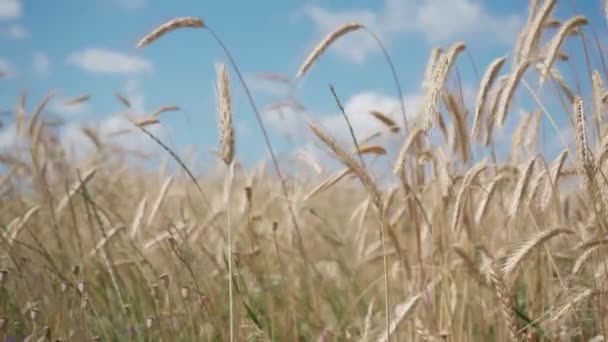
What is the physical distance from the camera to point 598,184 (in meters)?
1.55

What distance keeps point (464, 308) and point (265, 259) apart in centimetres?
126

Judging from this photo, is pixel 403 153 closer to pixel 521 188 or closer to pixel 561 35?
pixel 521 188

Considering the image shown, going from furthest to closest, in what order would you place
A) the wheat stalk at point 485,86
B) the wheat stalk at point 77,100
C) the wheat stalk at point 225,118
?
the wheat stalk at point 77,100
the wheat stalk at point 485,86
the wheat stalk at point 225,118

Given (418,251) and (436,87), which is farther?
(418,251)

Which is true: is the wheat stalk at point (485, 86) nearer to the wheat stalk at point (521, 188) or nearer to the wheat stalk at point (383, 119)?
the wheat stalk at point (521, 188)

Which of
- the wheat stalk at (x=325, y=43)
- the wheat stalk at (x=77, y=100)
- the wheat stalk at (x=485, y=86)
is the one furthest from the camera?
the wheat stalk at (x=77, y=100)

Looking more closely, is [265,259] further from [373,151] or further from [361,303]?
[373,151]

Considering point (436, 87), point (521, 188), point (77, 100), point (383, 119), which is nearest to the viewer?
point (436, 87)

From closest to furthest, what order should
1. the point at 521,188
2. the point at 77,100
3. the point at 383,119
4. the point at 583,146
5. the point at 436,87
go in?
1. the point at 583,146
2. the point at 436,87
3. the point at 521,188
4. the point at 383,119
5. the point at 77,100

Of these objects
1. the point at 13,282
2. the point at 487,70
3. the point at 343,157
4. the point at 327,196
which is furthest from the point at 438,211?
the point at 327,196

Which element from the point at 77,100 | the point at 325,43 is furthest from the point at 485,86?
the point at 77,100

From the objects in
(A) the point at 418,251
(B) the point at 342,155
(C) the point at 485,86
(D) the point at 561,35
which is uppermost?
(D) the point at 561,35

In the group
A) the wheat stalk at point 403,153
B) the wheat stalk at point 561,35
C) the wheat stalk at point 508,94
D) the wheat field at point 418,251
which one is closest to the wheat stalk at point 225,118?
the wheat field at point 418,251

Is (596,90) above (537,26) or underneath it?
underneath
